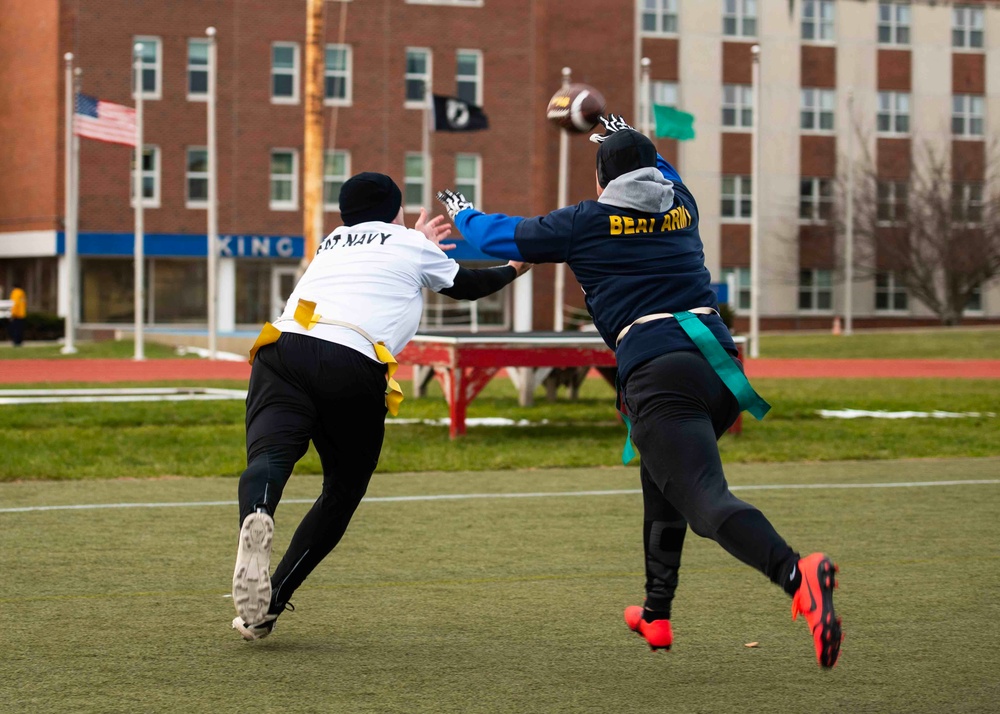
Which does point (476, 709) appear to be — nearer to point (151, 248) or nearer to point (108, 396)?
point (108, 396)

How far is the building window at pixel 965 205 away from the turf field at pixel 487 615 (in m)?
48.7

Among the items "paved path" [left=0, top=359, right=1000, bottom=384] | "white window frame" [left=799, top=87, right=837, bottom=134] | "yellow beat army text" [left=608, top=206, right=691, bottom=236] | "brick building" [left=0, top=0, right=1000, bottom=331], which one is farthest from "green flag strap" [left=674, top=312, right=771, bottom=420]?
"white window frame" [left=799, top=87, right=837, bottom=134]

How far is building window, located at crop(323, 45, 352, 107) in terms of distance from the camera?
50.1m

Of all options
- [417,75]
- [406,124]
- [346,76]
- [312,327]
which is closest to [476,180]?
[406,124]

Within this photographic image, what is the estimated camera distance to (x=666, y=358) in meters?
5.02

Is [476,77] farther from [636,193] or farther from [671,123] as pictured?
[636,193]

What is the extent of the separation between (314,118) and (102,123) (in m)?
7.88

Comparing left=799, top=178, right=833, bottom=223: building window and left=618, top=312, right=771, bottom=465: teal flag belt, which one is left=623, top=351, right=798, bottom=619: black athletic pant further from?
left=799, top=178, right=833, bottom=223: building window

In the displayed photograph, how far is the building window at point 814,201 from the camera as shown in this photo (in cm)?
5853

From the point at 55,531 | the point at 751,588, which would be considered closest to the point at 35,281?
the point at 55,531

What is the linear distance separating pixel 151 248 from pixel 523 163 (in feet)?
45.5

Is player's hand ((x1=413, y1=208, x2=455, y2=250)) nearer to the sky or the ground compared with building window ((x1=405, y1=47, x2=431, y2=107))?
nearer to the ground

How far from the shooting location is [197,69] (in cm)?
4931

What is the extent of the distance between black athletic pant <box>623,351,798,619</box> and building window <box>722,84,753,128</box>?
54.0 m
